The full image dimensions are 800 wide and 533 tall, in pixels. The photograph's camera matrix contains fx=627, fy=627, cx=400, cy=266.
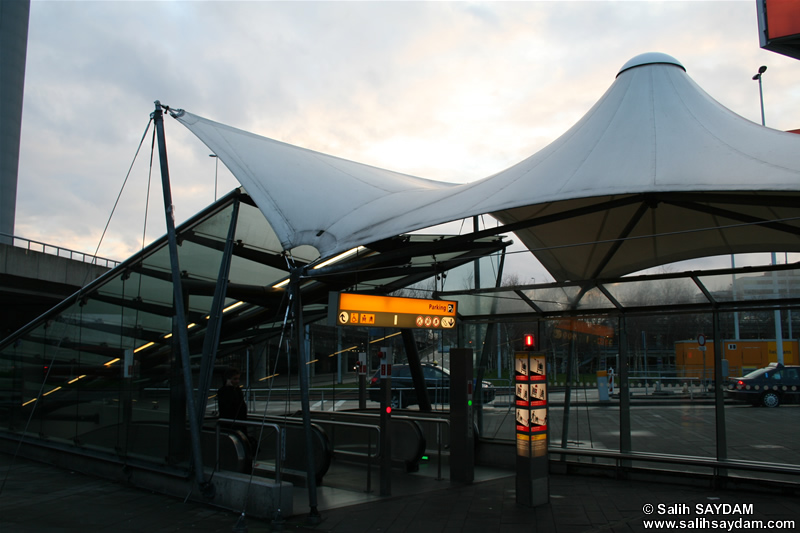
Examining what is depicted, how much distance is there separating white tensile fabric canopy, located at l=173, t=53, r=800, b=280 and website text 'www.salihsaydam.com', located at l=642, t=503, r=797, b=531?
334 centimetres

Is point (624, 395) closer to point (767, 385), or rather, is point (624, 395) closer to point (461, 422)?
point (767, 385)

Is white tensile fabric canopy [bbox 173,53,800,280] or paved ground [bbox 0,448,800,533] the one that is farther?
paved ground [bbox 0,448,800,533]

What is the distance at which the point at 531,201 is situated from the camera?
21.3 ft

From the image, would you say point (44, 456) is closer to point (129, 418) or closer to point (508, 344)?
point (129, 418)

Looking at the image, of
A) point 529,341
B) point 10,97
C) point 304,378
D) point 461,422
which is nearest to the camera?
point 304,378

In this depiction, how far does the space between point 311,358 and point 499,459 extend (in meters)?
15.3

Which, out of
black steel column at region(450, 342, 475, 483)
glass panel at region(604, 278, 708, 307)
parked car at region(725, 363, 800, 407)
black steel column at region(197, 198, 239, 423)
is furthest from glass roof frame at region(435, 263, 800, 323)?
black steel column at region(197, 198, 239, 423)

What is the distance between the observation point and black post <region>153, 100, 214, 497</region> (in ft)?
29.2

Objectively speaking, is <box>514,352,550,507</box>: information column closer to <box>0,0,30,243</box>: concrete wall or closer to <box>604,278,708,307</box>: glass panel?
<box>604,278,708,307</box>: glass panel

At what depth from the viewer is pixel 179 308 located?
9.41 metres

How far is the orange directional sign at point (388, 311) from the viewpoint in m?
8.27

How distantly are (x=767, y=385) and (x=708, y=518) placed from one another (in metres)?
2.58

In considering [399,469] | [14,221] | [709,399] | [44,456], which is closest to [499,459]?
[399,469]

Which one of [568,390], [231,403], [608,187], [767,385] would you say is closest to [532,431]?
[568,390]
